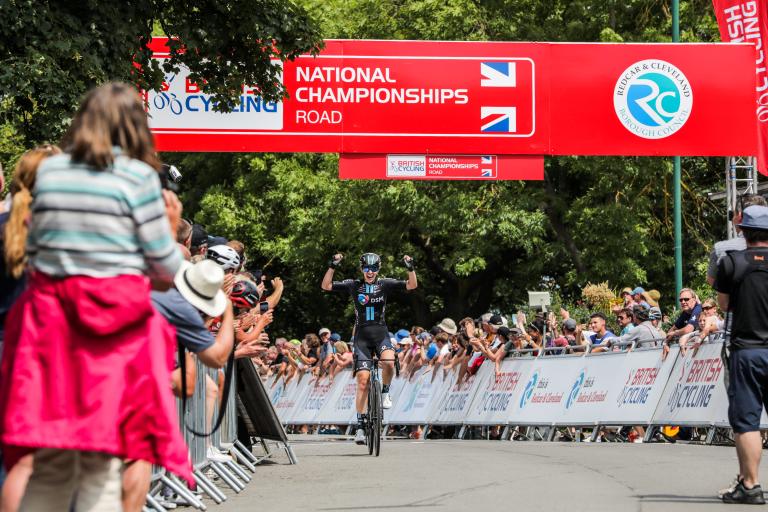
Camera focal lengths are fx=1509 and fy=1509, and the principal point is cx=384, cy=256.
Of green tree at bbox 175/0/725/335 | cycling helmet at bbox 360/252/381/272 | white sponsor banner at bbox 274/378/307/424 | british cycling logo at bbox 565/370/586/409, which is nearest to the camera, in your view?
cycling helmet at bbox 360/252/381/272

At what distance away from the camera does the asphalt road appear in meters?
9.62

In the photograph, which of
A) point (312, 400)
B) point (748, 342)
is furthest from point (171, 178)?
point (312, 400)

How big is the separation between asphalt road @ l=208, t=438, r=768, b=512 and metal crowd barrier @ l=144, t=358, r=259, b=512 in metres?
0.15

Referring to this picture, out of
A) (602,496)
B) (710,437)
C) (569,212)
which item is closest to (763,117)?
(710,437)

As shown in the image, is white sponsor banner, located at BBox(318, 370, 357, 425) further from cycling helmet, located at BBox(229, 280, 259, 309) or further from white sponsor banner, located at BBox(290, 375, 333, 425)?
cycling helmet, located at BBox(229, 280, 259, 309)

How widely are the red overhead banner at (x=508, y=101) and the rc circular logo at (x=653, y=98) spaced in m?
0.02

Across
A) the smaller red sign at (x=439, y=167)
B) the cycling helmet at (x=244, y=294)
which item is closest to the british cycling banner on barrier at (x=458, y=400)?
the smaller red sign at (x=439, y=167)

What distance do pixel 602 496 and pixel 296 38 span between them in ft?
40.3

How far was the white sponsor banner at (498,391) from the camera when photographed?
68.7 ft

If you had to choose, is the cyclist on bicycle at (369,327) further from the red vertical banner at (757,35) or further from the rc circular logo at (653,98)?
the red vertical banner at (757,35)

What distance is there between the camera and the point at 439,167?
24234 mm

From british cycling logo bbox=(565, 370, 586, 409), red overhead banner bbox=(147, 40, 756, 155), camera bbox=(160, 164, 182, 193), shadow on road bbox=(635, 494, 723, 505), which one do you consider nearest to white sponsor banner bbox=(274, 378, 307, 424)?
red overhead banner bbox=(147, 40, 756, 155)

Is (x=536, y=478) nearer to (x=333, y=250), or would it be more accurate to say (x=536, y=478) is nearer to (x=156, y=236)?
(x=156, y=236)

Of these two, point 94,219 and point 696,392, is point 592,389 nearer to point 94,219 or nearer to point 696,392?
point 696,392
